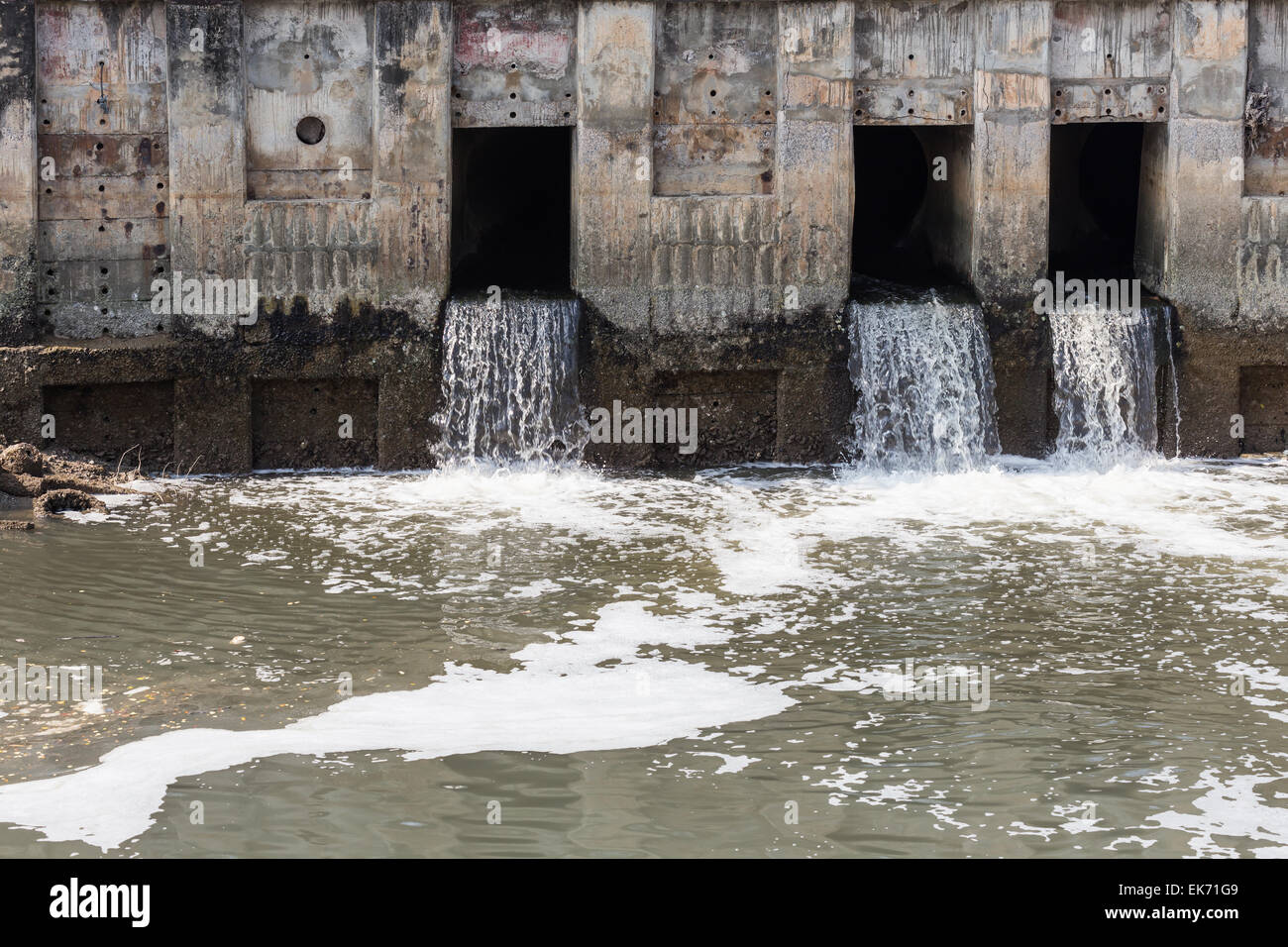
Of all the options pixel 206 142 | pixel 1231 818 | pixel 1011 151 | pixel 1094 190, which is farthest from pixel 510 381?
pixel 1231 818

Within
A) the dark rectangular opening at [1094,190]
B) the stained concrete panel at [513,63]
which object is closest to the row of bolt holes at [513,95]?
the stained concrete panel at [513,63]

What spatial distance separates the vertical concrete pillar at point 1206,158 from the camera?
1397 cm

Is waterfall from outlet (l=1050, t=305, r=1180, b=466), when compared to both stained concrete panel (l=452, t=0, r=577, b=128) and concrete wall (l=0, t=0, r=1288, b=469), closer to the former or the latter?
concrete wall (l=0, t=0, r=1288, b=469)

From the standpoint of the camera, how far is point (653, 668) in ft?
30.0

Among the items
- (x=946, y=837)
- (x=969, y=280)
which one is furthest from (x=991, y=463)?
(x=946, y=837)

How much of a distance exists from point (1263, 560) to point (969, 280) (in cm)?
394

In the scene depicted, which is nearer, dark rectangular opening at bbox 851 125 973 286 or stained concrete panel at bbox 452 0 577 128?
stained concrete panel at bbox 452 0 577 128

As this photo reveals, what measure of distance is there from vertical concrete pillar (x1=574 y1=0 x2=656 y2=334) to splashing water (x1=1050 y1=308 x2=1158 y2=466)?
3.29 metres

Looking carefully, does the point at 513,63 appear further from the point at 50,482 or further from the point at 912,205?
the point at 912,205

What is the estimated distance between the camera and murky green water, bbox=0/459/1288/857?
7277 mm

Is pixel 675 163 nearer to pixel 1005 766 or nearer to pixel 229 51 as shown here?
pixel 229 51

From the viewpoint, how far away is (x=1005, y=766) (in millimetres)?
7816

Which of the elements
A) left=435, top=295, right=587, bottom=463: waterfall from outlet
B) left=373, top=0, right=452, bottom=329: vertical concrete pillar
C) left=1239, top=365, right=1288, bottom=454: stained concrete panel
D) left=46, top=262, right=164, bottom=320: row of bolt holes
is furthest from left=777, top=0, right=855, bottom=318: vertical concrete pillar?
left=46, top=262, right=164, bottom=320: row of bolt holes

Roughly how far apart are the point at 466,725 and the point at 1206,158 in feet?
27.8
